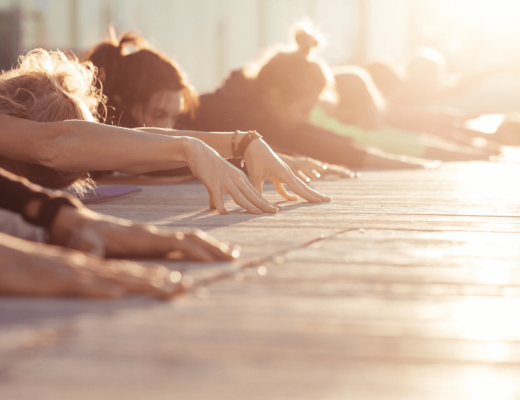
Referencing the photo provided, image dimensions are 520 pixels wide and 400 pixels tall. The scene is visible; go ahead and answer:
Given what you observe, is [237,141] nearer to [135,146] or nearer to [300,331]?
[135,146]

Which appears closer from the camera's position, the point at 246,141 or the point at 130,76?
the point at 246,141

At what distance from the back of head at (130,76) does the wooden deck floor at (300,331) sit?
2.06m

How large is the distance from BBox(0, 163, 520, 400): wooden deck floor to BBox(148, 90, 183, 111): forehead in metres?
2.01

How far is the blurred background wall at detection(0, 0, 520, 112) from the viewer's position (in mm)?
9648

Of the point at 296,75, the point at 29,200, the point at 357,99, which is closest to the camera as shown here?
the point at 29,200

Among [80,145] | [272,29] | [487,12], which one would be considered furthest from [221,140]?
[487,12]

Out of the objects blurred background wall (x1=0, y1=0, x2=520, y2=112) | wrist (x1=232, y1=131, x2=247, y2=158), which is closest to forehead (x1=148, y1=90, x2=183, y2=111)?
wrist (x1=232, y1=131, x2=247, y2=158)

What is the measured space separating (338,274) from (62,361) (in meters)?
0.60

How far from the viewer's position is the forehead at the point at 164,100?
11.6 feet

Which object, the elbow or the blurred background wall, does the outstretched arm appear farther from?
the blurred background wall

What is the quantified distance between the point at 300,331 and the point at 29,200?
2.15ft

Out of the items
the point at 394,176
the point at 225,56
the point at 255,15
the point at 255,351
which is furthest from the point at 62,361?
the point at 255,15

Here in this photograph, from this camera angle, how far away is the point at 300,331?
35.6 inches

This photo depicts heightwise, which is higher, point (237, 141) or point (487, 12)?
point (487, 12)
